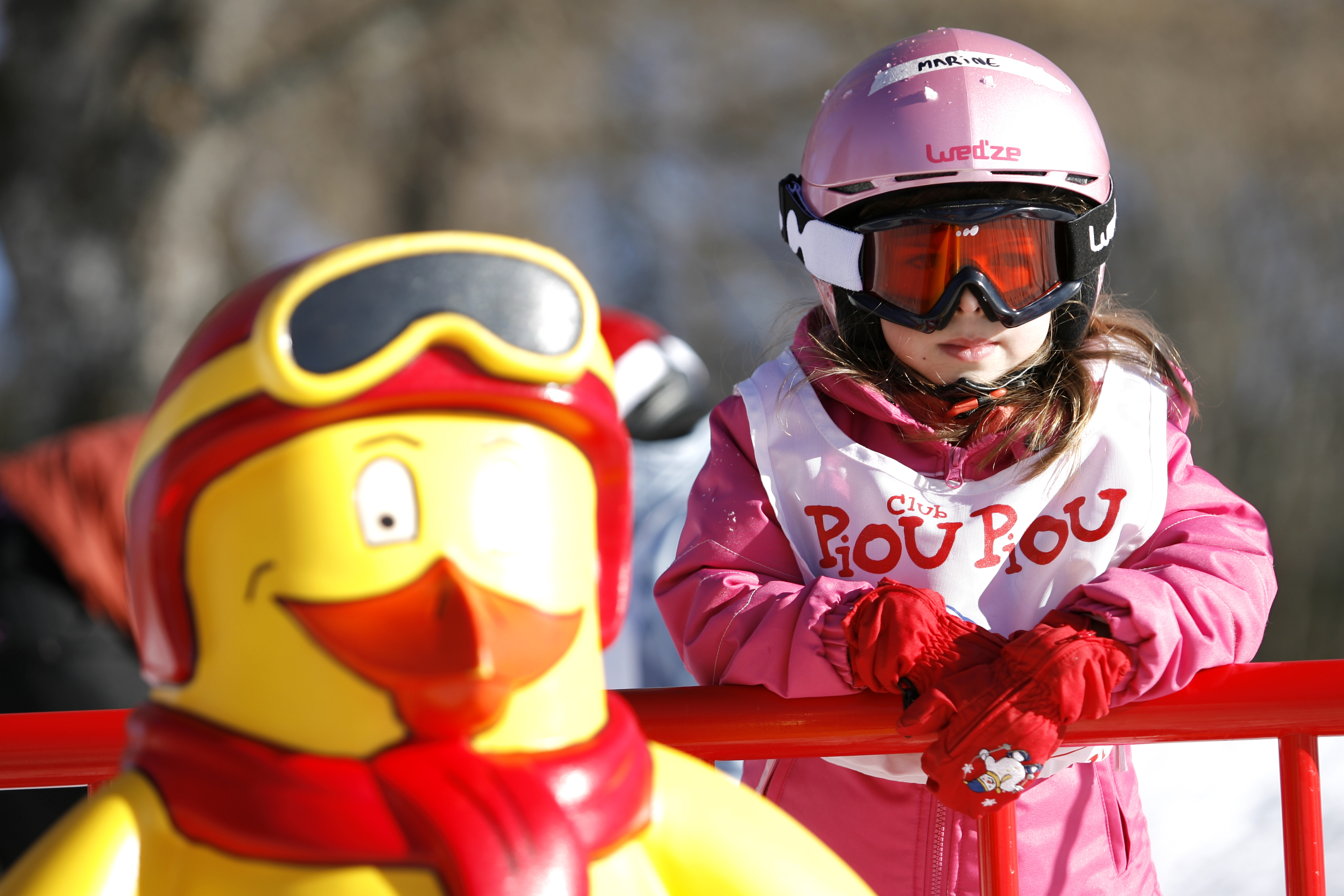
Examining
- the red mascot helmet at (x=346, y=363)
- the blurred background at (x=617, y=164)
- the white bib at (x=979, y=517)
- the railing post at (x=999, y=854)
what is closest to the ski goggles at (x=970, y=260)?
the white bib at (x=979, y=517)

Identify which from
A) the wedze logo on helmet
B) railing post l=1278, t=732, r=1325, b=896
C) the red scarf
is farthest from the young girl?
the red scarf

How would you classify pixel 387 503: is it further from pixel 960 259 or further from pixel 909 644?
pixel 960 259

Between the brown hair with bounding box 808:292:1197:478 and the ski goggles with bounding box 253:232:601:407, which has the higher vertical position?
the brown hair with bounding box 808:292:1197:478

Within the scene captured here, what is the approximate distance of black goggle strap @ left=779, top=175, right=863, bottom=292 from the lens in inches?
80.4

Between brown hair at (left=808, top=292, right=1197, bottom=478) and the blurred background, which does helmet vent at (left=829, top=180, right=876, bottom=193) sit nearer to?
brown hair at (left=808, top=292, right=1197, bottom=478)

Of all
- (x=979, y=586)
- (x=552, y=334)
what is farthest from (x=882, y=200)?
(x=552, y=334)

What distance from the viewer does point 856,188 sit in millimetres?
2066

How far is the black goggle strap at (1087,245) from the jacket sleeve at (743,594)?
0.56m

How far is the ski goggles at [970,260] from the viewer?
1942 mm

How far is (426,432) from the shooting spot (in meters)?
0.99

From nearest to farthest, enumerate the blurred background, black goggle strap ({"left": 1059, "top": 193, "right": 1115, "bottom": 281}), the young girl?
the young girl → black goggle strap ({"left": 1059, "top": 193, "right": 1115, "bottom": 281}) → the blurred background

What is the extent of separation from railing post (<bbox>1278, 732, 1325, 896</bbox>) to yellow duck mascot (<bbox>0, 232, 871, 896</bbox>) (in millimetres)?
1037

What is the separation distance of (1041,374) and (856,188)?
420mm

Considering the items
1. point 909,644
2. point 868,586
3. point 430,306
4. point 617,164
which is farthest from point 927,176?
point 617,164
